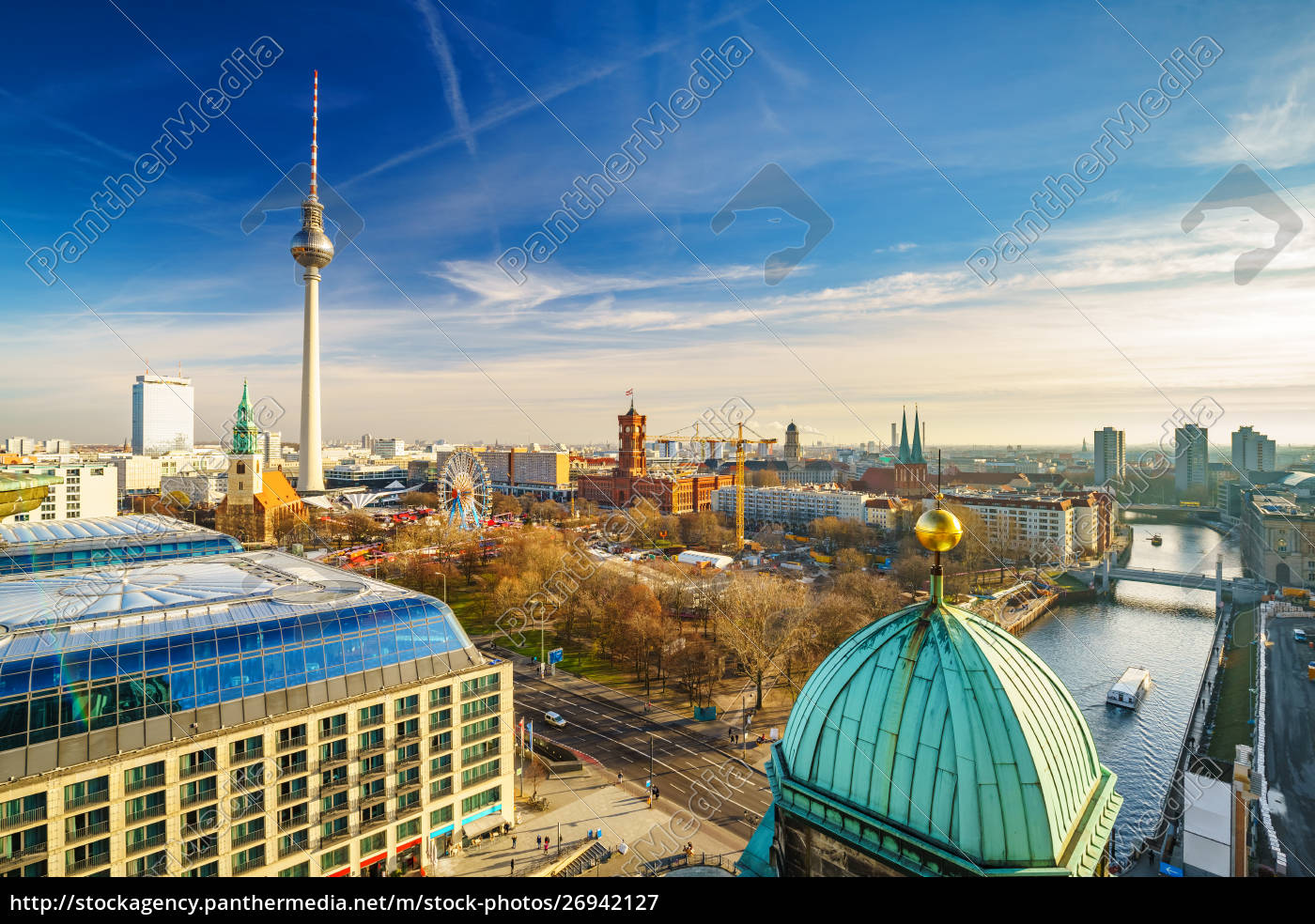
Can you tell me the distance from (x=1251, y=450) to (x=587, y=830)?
6487 cm

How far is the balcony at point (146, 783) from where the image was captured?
34.7 ft

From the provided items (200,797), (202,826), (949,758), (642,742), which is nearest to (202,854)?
(202,826)

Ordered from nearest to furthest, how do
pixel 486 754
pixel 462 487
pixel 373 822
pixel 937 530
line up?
pixel 937 530, pixel 373 822, pixel 486 754, pixel 462 487

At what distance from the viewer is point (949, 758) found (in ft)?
12.2

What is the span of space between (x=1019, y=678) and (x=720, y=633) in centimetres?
2155

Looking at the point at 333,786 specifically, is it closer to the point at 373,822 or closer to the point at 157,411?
the point at 373,822

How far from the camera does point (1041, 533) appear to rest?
49531mm

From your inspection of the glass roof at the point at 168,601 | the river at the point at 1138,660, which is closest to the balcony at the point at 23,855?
the glass roof at the point at 168,601

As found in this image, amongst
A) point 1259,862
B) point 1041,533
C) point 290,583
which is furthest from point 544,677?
point 1041,533

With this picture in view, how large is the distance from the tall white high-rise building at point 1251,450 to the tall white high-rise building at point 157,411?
117 meters

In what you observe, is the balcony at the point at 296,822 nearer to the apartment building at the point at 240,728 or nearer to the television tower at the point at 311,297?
the apartment building at the point at 240,728

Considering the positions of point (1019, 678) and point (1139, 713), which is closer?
point (1019, 678)
